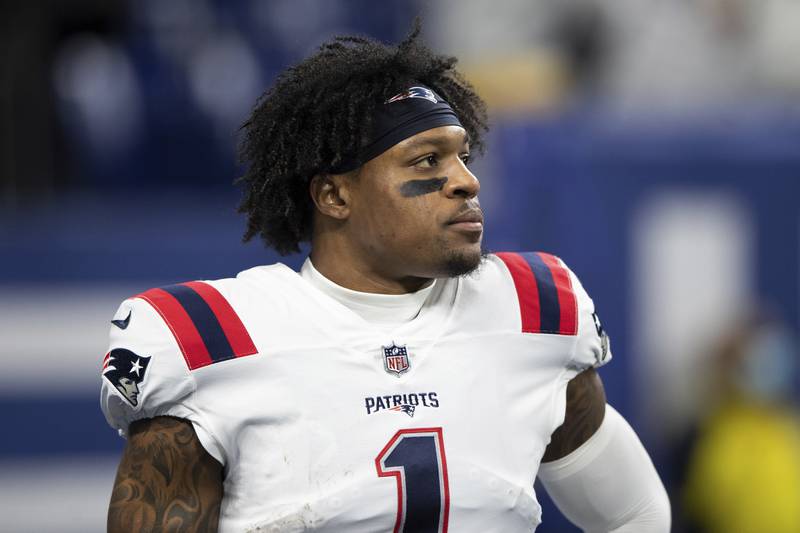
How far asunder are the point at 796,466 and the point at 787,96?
2288mm

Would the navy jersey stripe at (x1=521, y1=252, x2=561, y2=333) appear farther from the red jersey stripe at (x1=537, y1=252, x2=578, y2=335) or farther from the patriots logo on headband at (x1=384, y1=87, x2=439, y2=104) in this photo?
the patriots logo on headband at (x1=384, y1=87, x2=439, y2=104)

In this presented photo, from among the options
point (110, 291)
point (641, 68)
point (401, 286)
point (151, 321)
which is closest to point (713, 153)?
point (641, 68)

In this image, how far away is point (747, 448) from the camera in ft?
17.7

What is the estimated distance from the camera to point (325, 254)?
2627 millimetres

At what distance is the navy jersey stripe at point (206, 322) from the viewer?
2.36 meters

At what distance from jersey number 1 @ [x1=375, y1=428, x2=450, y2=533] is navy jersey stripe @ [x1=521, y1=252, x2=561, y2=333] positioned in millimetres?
360

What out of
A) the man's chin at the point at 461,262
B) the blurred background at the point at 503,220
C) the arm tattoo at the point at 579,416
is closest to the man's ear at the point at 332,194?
the man's chin at the point at 461,262

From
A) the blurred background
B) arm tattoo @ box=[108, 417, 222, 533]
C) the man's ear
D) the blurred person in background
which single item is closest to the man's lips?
the man's ear

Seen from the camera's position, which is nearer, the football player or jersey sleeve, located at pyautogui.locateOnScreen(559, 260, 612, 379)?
the football player

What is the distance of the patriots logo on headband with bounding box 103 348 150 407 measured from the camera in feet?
7.59

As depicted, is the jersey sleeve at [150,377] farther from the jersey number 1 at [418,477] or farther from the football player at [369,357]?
the jersey number 1 at [418,477]

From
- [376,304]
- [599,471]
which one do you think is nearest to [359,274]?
[376,304]

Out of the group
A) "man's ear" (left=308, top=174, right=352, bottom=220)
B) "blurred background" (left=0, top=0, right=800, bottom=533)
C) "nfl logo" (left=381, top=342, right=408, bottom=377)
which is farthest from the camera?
"blurred background" (left=0, top=0, right=800, bottom=533)

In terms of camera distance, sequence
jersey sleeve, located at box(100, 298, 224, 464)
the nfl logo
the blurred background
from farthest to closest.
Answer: the blurred background, the nfl logo, jersey sleeve, located at box(100, 298, 224, 464)
